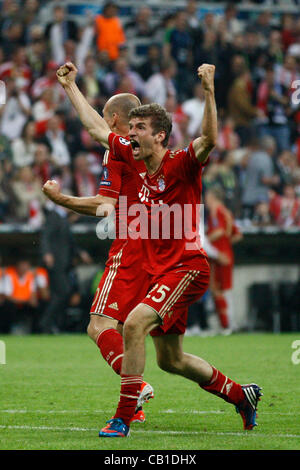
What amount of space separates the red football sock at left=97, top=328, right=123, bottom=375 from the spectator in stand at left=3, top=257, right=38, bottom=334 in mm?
9723

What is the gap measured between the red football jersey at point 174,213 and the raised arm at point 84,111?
0.93 metres

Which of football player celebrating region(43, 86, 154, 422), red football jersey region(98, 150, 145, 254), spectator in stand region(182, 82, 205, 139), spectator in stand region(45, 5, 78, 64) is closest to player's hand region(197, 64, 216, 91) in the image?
red football jersey region(98, 150, 145, 254)

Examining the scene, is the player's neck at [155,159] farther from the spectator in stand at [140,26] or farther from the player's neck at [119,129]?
the spectator in stand at [140,26]

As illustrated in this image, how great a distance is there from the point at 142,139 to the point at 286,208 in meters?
12.2

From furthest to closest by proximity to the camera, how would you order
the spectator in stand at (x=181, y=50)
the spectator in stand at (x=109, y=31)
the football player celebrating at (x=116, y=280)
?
1. the spectator in stand at (x=181, y=50)
2. the spectator in stand at (x=109, y=31)
3. the football player celebrating at (x=116, y=280)

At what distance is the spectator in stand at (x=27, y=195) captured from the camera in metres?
17.5

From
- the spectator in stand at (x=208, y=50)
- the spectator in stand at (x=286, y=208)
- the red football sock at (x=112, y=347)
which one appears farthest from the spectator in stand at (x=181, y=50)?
the red football sock at (x=112, y=347)

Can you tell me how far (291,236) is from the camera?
61.0 ft

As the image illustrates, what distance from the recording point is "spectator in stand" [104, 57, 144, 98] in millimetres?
19750

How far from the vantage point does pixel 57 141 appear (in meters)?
18.6

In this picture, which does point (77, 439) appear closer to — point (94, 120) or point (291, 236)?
point (94, 120)

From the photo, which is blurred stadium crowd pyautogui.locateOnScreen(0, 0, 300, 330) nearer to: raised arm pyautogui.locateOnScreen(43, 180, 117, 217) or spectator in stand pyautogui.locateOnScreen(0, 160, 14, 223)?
spectator in stand pyautogui.locateOnScreen(0, 160, 14, 223)

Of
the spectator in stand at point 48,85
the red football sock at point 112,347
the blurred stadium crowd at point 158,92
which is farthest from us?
the spectator in stand at point 48,85

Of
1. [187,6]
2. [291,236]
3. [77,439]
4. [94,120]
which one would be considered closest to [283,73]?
[187,6]
